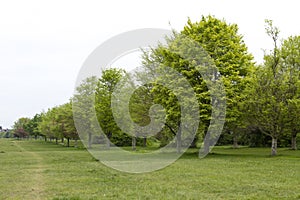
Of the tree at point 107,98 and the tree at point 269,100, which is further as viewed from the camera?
the tree at point 107,98

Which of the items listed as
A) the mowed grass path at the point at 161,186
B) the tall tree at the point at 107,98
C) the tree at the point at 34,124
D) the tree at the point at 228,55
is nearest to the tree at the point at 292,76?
the tree at the point at 228,55

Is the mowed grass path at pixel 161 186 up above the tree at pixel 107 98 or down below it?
below

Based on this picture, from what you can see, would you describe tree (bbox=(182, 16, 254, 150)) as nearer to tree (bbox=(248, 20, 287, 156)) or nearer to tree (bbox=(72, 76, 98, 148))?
tree (bbox=(248, 20, 287, 156))

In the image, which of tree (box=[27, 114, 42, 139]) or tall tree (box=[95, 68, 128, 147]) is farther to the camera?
tree (box=[27, 114, 42, 139])

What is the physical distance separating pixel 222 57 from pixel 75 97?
114ft

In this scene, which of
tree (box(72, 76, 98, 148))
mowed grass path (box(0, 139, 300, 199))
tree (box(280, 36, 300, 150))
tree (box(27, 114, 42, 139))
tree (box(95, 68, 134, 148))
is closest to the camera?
mowed grass path (box(0, 139, 300, 199))

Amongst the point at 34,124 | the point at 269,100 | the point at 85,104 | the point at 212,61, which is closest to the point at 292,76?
the point at 269,100

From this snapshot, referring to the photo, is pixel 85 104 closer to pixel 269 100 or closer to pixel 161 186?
pixel 269 100

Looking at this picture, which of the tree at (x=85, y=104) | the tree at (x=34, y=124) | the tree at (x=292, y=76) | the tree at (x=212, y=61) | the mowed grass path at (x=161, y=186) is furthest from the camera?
the tree at (x=34, y=124)

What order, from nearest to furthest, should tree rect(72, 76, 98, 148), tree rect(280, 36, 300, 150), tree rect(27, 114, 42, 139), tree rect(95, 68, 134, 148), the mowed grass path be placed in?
1. the mowed grass path
2. tree rect(280, 36, 300, 150)
3. tree rect(95, 68, 134, 148)
4. tree rect(72, 76, 98, 148)
5. tree rect(27, 114, 42, 139)

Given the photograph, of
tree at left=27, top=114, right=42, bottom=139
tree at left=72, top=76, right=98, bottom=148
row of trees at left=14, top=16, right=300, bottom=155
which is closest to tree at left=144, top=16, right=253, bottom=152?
row of trees at left=14, top=16, right=300, bottom=155

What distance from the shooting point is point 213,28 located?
1497 inches

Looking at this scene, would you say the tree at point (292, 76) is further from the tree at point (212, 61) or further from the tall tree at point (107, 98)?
the tall tree at point (107, 98)

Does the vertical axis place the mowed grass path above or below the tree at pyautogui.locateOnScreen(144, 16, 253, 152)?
below
